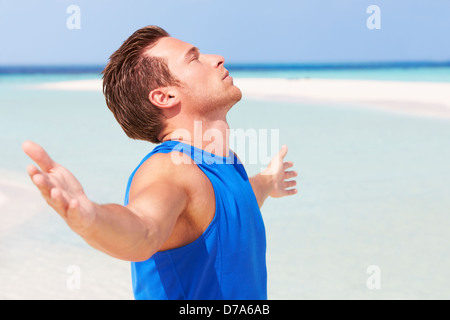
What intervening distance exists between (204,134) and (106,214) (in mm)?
612

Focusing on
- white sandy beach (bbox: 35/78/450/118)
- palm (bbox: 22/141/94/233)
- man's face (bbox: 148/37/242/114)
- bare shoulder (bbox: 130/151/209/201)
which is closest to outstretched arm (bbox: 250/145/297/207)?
man's face (bbox: 148/37/242/114)

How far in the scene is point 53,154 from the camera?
8219mm

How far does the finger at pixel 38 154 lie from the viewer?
105 cm

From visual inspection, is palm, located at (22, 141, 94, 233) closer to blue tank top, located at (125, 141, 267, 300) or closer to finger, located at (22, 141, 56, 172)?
finger, located at (22, 141, 56, 172)

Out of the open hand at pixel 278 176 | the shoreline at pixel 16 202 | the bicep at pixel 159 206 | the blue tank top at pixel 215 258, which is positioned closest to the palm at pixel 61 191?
the bicep at pixel 159 206

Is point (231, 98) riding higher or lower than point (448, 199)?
higher

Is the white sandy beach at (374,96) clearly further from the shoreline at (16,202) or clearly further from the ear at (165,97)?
the ear at (165,97)

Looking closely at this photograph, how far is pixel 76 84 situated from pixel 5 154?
21.0 metres

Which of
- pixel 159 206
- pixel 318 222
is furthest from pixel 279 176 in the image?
pixel 318 222

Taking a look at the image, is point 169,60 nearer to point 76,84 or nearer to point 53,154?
point 53,154

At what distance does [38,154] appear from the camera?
3.48ft
